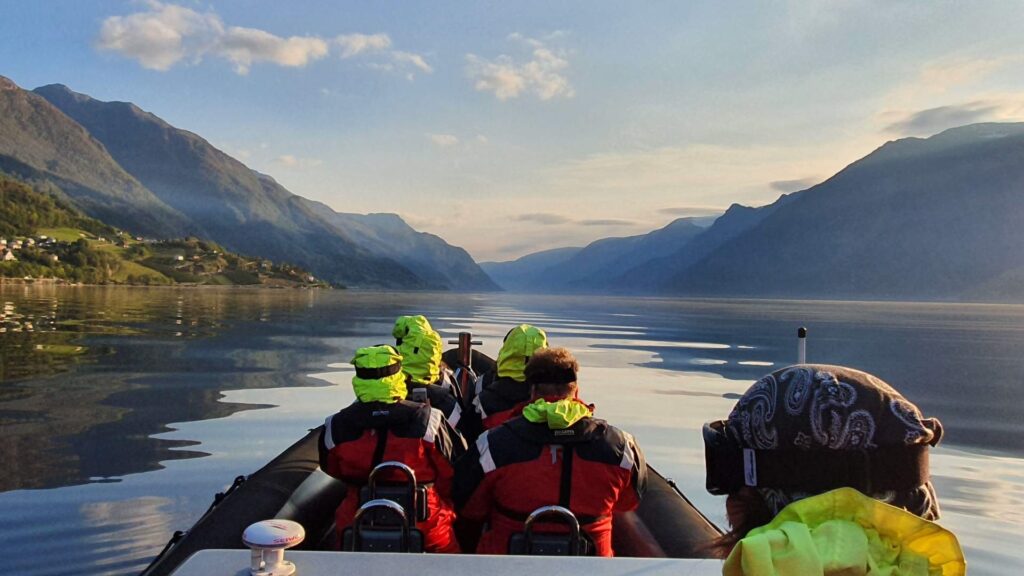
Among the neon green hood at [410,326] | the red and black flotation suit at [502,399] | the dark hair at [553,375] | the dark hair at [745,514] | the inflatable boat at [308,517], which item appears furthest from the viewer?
the neon green hood at [410,326]

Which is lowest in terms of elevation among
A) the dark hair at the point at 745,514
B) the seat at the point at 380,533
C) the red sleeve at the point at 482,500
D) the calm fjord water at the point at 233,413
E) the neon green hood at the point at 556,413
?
the calm fjord water at the point at 233,413

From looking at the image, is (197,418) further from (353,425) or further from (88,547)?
(353,425)

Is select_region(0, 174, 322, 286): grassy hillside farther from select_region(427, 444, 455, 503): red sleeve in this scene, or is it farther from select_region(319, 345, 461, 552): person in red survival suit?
select_region(427, 444, 455, 503): red sleeve

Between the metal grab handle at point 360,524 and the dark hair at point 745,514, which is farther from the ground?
the dark hair at point 745,514

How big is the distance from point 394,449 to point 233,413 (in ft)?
43.8

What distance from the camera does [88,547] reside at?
8.30m

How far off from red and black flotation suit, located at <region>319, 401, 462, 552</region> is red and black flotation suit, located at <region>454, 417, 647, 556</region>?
0.65m

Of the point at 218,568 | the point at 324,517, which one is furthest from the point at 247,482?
the point at 218,568

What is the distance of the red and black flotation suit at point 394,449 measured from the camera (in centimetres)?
555

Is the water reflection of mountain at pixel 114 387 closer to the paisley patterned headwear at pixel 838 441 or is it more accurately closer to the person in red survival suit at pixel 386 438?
the person in red survival suit at pixel 386 438

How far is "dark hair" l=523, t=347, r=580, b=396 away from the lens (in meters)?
5.08

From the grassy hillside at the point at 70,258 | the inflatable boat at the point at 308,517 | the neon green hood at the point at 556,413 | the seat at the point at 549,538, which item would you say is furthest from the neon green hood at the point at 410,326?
the grassy hillside at the point at 70,258

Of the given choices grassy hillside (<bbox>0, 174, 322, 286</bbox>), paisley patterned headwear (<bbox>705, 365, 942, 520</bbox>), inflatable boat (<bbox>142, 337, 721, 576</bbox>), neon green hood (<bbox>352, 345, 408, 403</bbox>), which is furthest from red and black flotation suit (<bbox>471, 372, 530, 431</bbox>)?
grassy hillside (<bbox>0, 174, 322, 286</bbox>)

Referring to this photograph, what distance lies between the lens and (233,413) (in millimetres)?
17391
